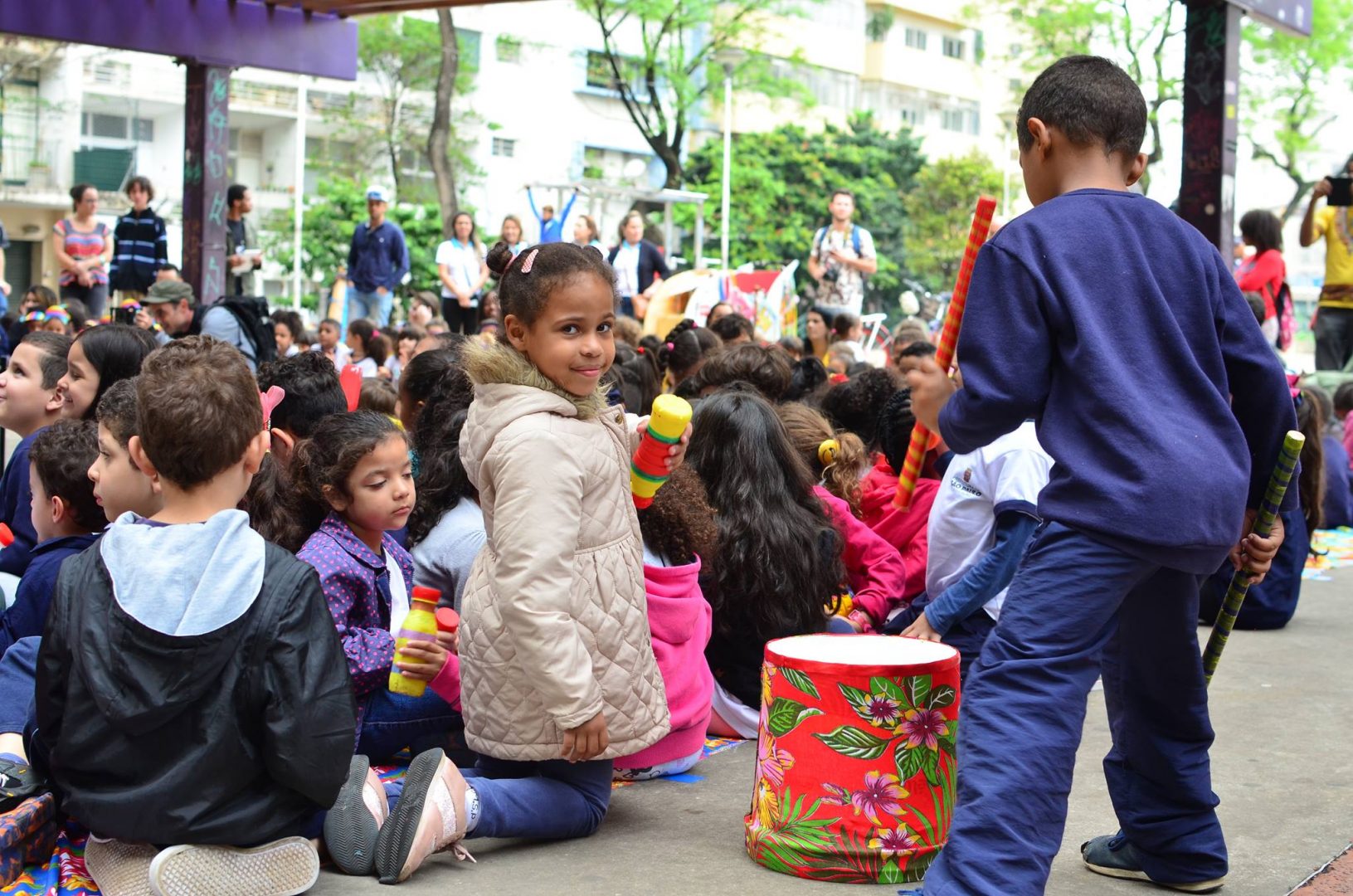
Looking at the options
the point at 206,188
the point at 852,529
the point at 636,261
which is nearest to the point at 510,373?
the point at 852,529

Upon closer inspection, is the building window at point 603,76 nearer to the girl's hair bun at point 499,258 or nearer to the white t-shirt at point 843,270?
the white t-shirt at point 843,270

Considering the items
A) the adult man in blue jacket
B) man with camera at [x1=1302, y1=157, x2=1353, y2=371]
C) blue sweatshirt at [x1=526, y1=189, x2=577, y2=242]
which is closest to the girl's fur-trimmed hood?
man with camera at [x1=1302, y1=157, x2=1353, y2=371]

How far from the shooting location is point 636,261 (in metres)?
15.0

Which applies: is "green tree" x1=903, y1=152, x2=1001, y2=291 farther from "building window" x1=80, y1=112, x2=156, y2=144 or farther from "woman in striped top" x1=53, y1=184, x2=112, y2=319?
"woman in striped top" x1=53, y1=184, x2=112, y2=319

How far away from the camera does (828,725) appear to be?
11.0 ft

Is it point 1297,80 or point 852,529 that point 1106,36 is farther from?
point 852,529

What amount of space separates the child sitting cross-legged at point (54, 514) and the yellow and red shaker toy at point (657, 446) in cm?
146

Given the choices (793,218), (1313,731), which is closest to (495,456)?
(1313,731)

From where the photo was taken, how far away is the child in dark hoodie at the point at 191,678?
2926 millimetres

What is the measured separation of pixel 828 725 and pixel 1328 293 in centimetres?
1061

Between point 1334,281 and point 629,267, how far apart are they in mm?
6489

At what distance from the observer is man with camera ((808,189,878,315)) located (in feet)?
44.4

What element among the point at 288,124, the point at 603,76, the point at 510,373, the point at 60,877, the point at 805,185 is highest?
the point at 603,76

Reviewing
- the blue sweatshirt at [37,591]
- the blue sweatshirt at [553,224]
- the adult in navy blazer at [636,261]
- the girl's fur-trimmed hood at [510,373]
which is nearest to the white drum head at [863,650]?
the girl's fur-trimmed hood at [510,373]
